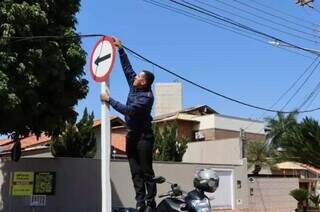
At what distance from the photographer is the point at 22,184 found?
20422mm

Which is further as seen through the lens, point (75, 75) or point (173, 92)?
point (173, 92)

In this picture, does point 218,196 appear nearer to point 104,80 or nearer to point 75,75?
point 75,75

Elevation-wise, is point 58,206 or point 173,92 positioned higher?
point 173,92

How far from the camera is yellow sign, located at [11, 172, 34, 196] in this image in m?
20.3

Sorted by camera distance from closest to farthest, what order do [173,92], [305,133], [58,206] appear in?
[305,133] → [58,206] → [173,92]

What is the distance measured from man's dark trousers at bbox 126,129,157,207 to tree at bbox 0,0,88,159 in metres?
8.40

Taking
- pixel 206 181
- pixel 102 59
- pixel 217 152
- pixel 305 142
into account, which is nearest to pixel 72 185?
pixel 305 142

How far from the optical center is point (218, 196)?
29.3m

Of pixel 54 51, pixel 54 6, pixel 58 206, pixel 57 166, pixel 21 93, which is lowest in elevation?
pixel 58 206

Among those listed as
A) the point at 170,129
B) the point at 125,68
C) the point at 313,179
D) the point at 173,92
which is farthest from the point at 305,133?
the point at 173,92

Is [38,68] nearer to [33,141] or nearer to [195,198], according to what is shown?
[195,198]

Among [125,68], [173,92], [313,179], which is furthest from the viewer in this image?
[173,92]

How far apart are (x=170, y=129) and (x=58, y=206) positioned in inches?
585

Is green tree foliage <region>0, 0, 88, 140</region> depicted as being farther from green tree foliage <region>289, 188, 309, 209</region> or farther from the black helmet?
green tree foliage <region>289, 188, 309, 209</region>
